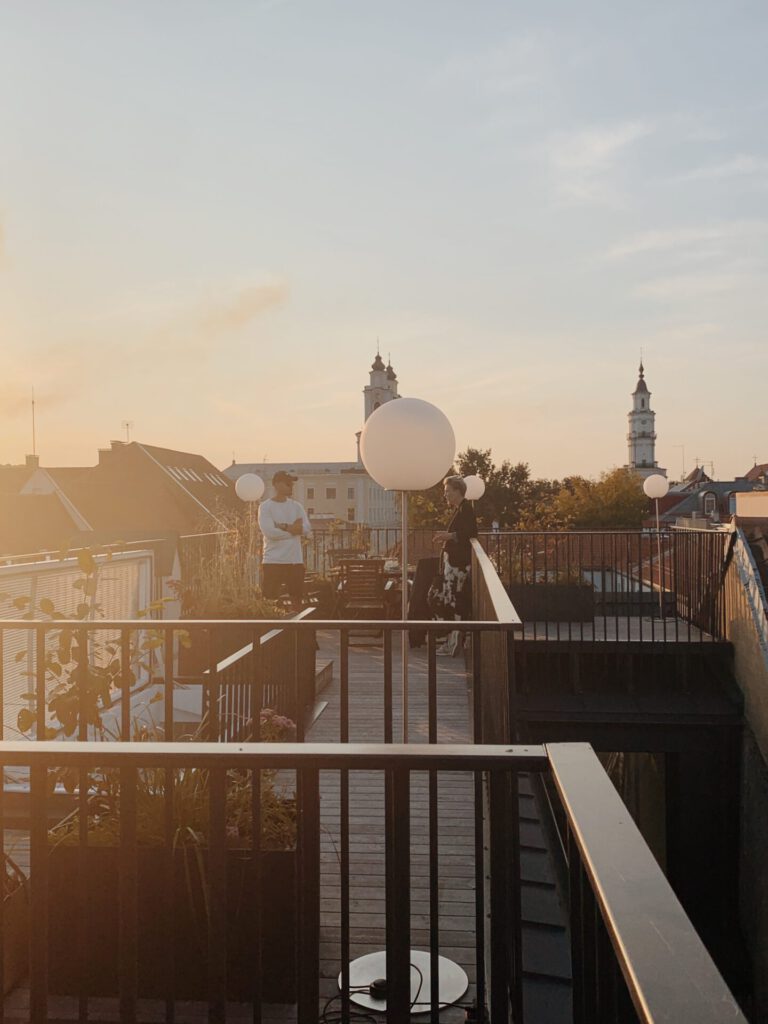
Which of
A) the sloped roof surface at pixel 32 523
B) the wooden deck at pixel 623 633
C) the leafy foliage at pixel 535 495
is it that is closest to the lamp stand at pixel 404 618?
the wooden deck at pixel 623 633

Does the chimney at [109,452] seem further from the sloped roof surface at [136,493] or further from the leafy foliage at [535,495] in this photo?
the leafy foliage at [535,495]

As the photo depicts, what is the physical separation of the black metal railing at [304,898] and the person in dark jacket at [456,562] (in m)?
5.38

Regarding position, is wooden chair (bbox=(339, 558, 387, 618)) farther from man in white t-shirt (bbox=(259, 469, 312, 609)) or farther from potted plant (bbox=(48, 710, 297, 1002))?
potted plant (bbox=(48, 710, 297, 1002))

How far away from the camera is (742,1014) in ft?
2.56

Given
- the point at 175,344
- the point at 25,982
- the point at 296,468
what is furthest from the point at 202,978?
the point at 296,468

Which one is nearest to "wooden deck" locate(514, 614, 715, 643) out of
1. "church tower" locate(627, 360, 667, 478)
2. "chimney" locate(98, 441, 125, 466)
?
"chimney" locate(98, 441, 125, 466)

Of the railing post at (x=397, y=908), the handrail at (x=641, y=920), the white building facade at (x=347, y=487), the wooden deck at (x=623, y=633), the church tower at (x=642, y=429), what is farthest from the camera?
the church tower at (x=642, y=429)

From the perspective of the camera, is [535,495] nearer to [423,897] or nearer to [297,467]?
[423,897]

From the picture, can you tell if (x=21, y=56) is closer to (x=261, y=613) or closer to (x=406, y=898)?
(x=261, y=613)

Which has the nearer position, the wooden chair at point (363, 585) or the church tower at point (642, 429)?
the wooden chair at point (363, 585)

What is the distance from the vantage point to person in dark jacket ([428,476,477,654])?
8.59m

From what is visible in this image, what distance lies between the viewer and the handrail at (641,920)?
0.82 m

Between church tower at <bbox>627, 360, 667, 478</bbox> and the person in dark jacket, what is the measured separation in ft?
506

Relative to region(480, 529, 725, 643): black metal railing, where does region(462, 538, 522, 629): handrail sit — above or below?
above
